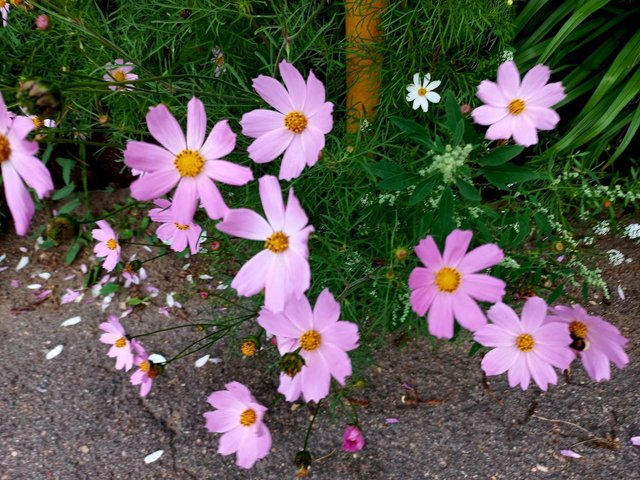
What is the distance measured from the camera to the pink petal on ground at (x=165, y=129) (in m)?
0.79

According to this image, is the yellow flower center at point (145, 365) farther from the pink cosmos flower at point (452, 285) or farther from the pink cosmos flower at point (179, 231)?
the pink cosmos flower at point (452, 285)

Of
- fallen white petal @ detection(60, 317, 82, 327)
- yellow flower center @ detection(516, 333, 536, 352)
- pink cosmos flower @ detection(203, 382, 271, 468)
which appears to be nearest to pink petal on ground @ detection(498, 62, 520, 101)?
yellow flower center @ detection(516, 333, 536, 352)

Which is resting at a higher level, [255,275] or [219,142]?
[219,142]

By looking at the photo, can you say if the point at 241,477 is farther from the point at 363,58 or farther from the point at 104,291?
the point at 363,58

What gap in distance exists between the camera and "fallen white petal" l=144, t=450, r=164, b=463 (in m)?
1.41

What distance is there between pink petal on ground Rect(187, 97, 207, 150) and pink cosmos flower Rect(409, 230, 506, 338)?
1.33 feet

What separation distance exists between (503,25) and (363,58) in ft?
1.45

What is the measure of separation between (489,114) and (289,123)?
35 centimetres

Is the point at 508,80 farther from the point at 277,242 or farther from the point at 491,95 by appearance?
the point at 277,242

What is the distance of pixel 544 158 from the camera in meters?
1.56

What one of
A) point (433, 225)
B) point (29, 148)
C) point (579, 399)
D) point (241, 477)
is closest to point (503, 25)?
point (433, 225)

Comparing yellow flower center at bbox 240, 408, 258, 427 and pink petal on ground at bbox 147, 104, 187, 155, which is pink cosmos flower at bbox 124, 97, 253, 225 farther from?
yellow flower center at bbox 240, 408, 258, 427

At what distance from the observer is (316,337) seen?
855 mm

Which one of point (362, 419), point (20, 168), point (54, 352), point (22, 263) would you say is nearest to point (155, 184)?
point (20, 168)
